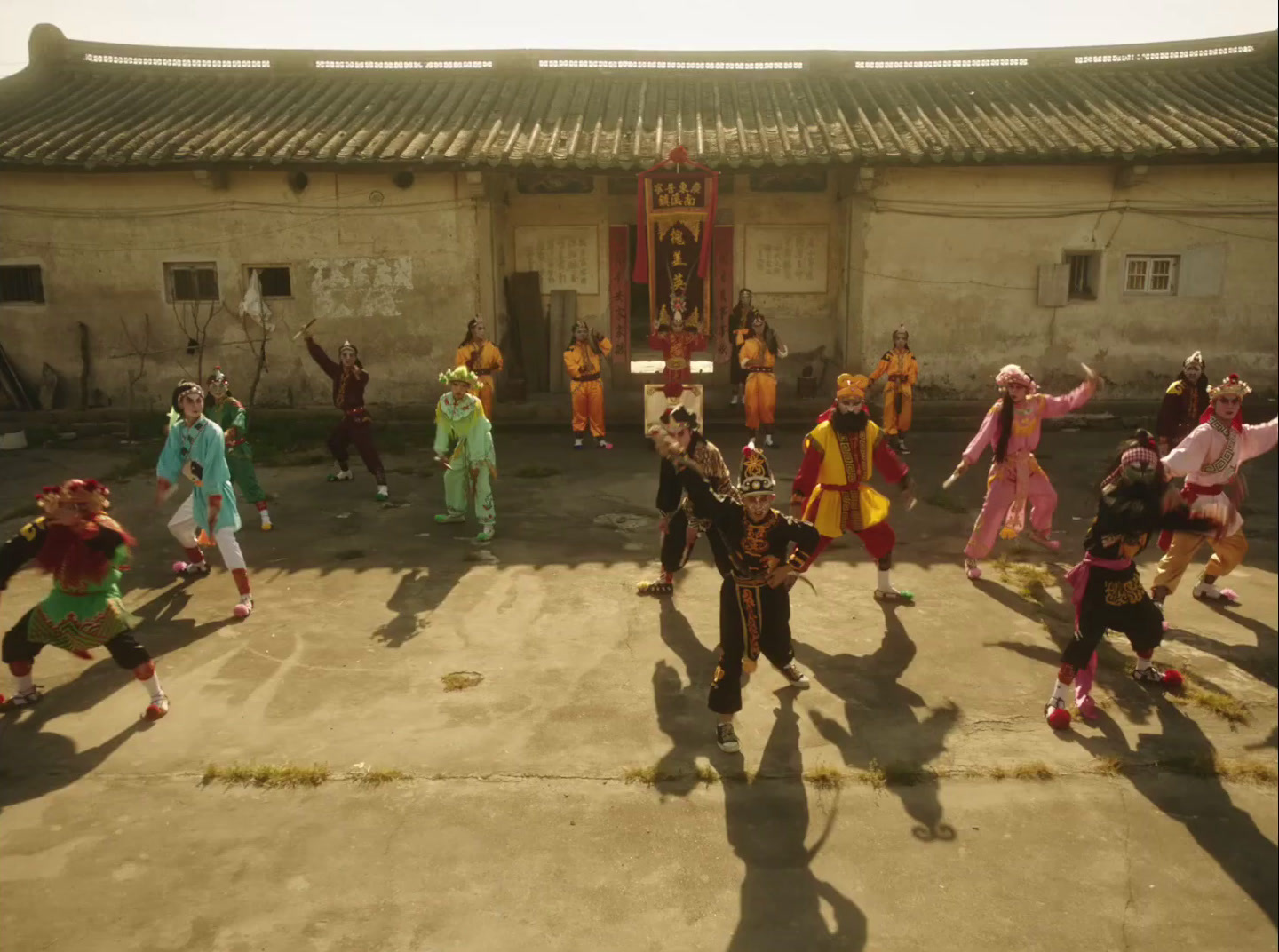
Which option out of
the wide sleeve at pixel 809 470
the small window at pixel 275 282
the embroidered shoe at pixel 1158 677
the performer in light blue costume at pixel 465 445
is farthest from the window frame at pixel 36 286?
the embroidered shoe at pixel 1158 677

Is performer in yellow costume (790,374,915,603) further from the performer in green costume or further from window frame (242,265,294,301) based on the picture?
window frame (242,265,294,301)

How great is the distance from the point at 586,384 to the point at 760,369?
7.12ft

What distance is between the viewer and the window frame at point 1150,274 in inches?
536

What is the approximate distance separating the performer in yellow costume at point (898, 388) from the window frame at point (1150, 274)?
3.91 m

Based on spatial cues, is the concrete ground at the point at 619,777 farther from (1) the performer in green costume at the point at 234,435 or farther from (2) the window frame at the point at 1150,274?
(2) the window frame at the point at 1150,274

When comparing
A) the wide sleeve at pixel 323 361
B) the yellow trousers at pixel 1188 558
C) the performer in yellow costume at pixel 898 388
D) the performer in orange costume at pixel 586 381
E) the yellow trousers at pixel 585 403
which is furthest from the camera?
the yellow trousers at pixel 585 403

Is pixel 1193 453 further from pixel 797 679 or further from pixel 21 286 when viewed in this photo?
pixel 21 286

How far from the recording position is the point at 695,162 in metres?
12.2

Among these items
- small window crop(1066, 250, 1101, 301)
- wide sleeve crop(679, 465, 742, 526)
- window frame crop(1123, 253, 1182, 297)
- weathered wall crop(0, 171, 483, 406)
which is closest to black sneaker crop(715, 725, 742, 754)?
wide sleeve crop(679, 465, 742, 526)

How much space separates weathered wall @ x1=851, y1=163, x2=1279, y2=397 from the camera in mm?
13383

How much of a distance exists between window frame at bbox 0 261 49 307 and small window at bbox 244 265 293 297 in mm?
2984

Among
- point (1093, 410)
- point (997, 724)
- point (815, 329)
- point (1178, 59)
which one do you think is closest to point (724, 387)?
A: point (815, 329)

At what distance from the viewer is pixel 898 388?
Result: 1207 cm

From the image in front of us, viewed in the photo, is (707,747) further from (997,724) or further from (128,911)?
(128,911)
